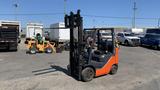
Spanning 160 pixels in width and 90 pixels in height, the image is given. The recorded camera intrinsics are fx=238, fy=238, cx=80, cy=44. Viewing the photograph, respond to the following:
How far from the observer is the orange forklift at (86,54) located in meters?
10.4

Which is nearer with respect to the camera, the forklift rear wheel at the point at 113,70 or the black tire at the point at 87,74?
the black tire at the point at 87,74

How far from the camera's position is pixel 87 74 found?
34.1ft

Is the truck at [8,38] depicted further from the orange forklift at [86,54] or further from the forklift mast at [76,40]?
the forklift mast at [76,40]

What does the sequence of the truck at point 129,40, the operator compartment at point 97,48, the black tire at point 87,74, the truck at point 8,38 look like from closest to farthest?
1. the black tire at point 87,74
2. the operator compartment at point 97,48
3. the truck at point 8,38
4. the truck at point 129,40

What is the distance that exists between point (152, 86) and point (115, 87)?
5.36ft

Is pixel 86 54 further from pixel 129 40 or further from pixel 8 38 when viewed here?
pixel 129 40

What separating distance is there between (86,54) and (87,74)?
0.96 metres

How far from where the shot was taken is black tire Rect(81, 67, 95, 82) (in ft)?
33.7

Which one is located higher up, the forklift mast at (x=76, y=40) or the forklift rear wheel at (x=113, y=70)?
the forklift mast at (x=76, y=40)

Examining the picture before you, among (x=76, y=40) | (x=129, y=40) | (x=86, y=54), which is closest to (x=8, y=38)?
(x=76, y=40)

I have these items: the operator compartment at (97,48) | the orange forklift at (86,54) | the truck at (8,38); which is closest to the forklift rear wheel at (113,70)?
the orange forklift at (86,54)

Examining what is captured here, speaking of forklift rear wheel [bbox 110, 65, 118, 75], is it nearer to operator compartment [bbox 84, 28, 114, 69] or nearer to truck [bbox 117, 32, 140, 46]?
operator compartment [bbox 84, 28, 114, 69]

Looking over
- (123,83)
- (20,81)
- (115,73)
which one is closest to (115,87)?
(123,83)

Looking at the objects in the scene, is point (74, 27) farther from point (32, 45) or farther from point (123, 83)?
point (32, 45)
